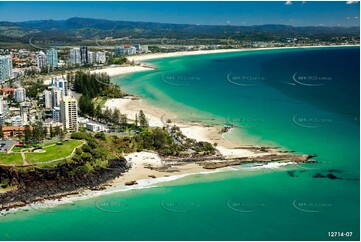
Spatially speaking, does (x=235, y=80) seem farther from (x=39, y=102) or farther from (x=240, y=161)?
(x=240, y=161)

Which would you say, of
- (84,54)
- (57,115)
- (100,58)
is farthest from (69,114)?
(100,58)

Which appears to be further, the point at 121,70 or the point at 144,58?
the point at 144,58

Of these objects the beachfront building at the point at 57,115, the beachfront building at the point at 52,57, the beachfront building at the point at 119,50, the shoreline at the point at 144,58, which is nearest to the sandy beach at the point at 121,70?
the shoreline at the point at 144,58

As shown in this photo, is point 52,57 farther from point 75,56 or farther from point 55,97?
point 55,97

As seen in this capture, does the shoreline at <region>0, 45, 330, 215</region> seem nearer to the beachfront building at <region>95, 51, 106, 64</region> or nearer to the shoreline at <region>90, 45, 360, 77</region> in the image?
the shoreline at <region>90, 45, 360, 77</region>

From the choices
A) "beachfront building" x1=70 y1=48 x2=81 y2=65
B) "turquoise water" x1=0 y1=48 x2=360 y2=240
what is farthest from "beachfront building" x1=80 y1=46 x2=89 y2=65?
"turquoise water" x1=0 y1=48 x2=360 y2=240

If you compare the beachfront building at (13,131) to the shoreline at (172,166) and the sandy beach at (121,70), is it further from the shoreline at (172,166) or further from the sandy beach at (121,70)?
the sandy beach at (121,70)
